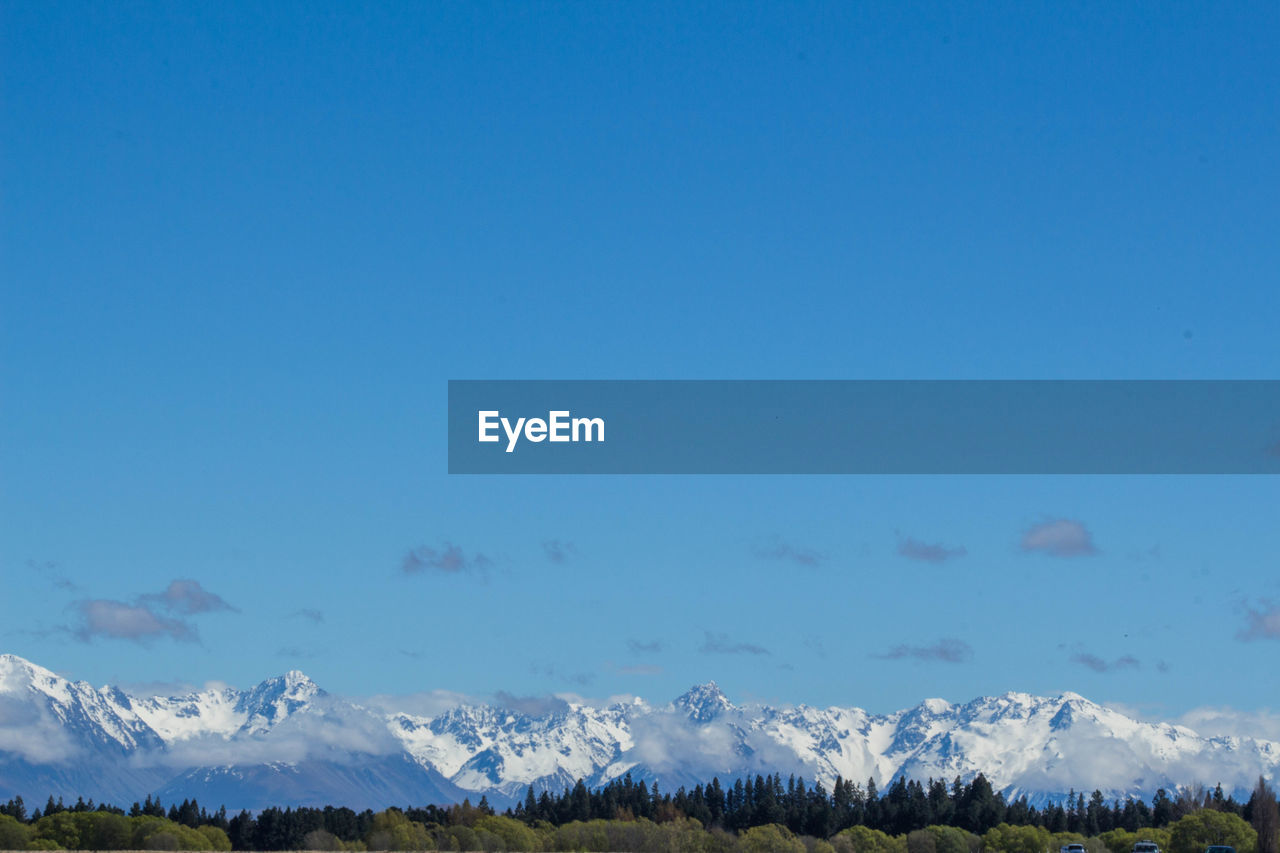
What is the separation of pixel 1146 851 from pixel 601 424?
4282 inches

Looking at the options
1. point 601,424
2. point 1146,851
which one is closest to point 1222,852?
point 1146,851

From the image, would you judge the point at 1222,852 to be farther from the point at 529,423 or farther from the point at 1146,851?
the point at 529,423

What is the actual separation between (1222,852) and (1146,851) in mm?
25439

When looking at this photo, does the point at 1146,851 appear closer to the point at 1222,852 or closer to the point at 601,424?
the point at 1222,852

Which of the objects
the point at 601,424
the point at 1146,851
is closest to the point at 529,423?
the point at 601,424

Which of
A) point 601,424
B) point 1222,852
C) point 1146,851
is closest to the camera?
point 601,424

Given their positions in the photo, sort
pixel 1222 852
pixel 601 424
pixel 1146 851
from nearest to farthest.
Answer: pixel 601 424
pixel 1222 852
pixel 1146 851

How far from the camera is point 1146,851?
Answer: 7500 inches

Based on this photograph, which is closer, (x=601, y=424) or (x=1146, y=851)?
(x=601, y=424)

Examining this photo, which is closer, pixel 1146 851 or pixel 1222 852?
pixel 1222 852

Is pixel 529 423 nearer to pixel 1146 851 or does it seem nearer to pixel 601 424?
pixel 601 424

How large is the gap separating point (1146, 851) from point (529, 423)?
111 meters

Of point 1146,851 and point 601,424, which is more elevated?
point 601,424

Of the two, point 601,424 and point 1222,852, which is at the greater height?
point 601,424
